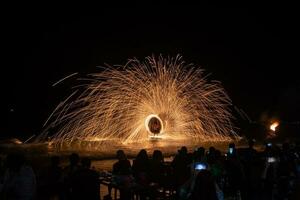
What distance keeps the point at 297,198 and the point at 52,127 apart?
54056 mm

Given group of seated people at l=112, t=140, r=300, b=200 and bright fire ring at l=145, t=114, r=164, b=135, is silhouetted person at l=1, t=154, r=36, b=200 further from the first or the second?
bright fire ring at l=145, t=114, r=164, b=135

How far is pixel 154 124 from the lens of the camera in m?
31.6

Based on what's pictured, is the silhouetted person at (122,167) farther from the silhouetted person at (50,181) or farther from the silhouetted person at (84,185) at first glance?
the silhouetted person at (84,185)

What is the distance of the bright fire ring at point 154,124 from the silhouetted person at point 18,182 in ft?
73.1

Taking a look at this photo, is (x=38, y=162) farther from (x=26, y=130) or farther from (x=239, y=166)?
(x=26, y=130)

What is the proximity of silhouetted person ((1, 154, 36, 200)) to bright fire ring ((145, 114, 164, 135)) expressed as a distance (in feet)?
73.1

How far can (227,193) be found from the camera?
1275 cm

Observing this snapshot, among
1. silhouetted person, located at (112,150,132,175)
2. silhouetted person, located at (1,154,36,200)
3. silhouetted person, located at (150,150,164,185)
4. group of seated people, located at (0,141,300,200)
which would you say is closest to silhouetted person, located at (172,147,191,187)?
group of seated people, located at (0,141,300,200)

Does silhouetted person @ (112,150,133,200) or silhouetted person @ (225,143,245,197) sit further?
silhouetted person @ (225,143,245,197)

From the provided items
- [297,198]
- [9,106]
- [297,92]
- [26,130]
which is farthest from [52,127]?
[297,198]

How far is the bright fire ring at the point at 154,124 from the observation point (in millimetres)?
31000

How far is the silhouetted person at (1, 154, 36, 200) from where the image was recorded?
8.43 meters

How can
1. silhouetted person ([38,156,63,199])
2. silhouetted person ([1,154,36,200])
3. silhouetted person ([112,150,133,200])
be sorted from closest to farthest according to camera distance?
silhouetted person ([1,154,36,200]), silhouetted person ([112,150,133,200]), silhouetted person ([38,156,63,199])

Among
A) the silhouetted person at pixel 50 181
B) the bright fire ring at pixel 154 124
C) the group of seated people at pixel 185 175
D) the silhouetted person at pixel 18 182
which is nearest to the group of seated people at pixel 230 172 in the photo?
the group of seated people at pixel 185 175
